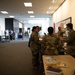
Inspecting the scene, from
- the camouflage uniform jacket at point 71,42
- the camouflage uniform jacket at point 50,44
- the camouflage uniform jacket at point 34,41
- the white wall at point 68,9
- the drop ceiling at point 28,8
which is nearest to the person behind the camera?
the camouflage uniform jacket at point 50,44

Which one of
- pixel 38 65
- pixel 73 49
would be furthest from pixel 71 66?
pixel 38 65

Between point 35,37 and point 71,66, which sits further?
point 35,37

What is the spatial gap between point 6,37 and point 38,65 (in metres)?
11.5

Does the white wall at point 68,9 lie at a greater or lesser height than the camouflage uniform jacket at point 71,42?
greater

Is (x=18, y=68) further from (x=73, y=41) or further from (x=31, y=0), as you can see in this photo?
(x=31, y=0)

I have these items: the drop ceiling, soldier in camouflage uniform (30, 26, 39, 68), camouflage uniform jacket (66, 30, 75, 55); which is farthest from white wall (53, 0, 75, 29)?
camouflage uniform jacket (66, 30, 75, 55)

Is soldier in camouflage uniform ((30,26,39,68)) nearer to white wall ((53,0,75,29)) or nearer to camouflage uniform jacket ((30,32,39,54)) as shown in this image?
camouflage uniform jacket ((30,32,39,54))

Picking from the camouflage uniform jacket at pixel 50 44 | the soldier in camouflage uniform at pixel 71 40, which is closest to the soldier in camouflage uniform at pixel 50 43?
the camouflage uniform jacket at pixel 50 44

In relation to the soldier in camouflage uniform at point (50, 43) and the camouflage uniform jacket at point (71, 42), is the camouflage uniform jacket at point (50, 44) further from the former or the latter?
the camouflage uniform jacket at point (71, 42)

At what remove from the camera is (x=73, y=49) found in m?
3.81

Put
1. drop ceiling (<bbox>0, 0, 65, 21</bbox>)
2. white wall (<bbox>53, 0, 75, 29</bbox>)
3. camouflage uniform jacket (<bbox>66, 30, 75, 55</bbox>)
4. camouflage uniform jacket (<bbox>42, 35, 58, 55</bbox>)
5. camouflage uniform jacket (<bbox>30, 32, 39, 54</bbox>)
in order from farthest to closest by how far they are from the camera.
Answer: drop ceiling (<bbox>0, 0, 65, 21</bbox>) < white wall (<bbox>53, 0, 75, 29</bbox>) < camouflage uniform jacket (<bbox>30, 32, 39, 54</bbox>) < camouflage uniform jacket (<bbox>66, 30, 75, 55</bbox>) < camouflage uniform jacket (<bbox>42, 35, 58, 55</bbox>)

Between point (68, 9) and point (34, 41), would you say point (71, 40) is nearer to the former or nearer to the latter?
point (34, 41)

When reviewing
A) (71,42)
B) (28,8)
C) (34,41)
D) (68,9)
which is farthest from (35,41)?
(28,8)

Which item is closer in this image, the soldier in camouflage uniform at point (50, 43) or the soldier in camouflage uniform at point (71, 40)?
the soldier in camouflage uniform at point (50, 43)
